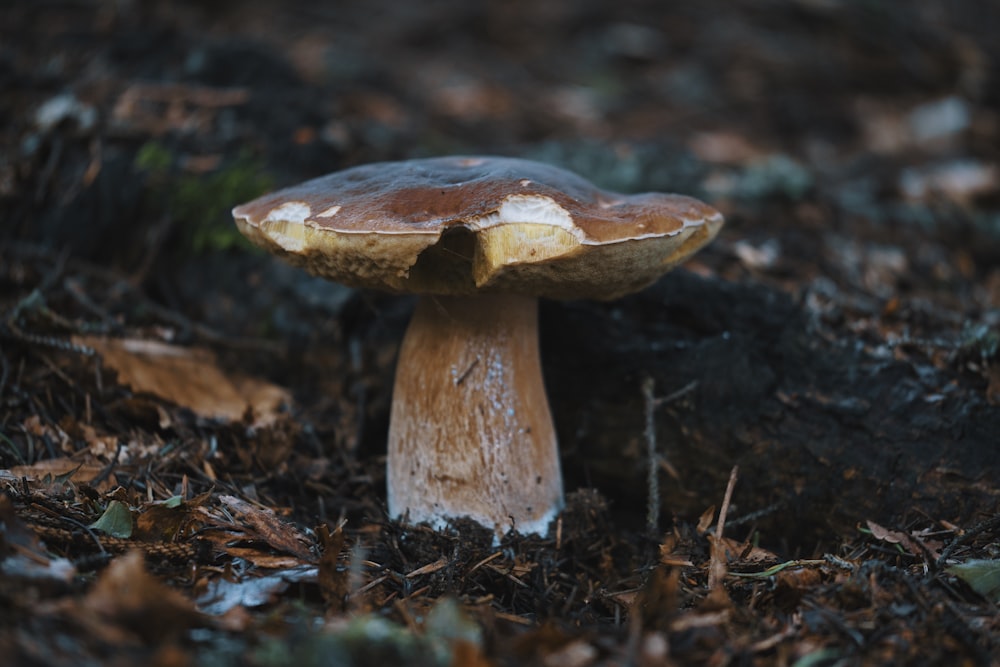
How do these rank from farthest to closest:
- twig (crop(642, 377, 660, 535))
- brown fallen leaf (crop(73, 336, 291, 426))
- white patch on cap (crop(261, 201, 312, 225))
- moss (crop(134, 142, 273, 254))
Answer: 1. moss (crop(134, 142, 273, 254))
2. brown fallen leaf (crop(73, 336, 291, 426))
3. twig (crop(642, 377, 660, 535))
4. white patch on cap (crop(261, 201, 312, 225))

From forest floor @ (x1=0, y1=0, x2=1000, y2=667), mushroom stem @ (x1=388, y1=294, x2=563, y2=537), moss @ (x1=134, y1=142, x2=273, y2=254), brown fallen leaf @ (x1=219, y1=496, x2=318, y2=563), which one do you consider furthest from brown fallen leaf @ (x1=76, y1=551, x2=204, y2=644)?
moss @ (x1=134, y1=142, x2=273, y2=254)

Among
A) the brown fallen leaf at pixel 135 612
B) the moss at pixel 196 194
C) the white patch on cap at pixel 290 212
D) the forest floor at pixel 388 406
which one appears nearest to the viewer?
the brown fallen leaf at pixel 135 612

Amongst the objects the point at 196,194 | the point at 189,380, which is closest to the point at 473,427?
the point at 189,380

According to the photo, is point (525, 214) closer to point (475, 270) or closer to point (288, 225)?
point (475, 270)

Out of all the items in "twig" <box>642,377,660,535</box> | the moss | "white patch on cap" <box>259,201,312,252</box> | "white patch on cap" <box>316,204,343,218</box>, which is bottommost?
"twig" <box>642,377,660,535</box>

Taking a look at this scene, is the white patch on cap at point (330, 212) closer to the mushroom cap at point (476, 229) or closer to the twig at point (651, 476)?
the mushroom cap at point (476, 229)

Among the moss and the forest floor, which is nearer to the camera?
the forest floor

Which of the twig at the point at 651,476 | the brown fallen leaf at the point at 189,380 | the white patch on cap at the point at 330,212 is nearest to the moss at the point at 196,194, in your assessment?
the brown fallen leaf at the point at 189,380

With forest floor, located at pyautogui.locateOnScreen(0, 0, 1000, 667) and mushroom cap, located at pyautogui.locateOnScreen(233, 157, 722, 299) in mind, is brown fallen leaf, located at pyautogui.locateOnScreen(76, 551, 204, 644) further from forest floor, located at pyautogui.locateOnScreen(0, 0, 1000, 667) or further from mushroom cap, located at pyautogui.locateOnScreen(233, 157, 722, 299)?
mushroom cap, located at pyautogui.locateOnScreen(233, 157, 722, 299)

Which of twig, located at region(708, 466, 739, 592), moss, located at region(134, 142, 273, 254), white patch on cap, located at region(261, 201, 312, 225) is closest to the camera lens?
twig, located at region(708, 466, 739, 592)
